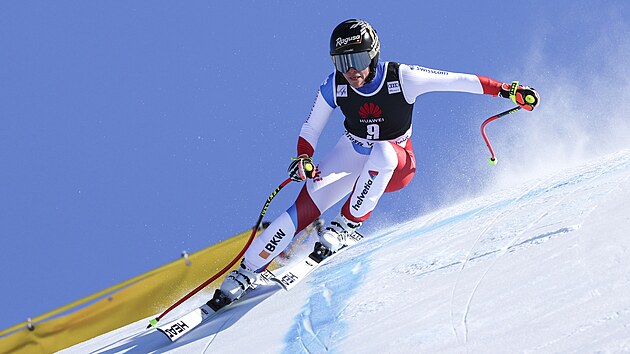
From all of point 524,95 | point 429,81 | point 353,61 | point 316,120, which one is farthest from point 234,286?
point 524,95

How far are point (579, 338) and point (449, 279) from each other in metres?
0.95

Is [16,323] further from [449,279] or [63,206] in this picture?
[449,279]

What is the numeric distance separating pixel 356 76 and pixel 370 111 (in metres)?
0.22

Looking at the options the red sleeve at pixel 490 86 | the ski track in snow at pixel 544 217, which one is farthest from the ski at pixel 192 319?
the red sleeve at pixel 490 86

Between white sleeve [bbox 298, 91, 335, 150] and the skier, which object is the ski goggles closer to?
the skier

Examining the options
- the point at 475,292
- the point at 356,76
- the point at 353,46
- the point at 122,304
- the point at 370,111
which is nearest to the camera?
the point at 475,292

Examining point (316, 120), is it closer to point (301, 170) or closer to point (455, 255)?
point (301, 170)

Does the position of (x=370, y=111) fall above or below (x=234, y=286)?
above

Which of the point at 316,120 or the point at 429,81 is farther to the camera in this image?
the point at 316,120

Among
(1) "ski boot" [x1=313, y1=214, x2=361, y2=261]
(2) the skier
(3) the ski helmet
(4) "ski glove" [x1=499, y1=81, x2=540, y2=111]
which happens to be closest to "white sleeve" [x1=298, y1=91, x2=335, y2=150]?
(2) the skier

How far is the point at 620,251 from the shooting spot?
2.52 metres

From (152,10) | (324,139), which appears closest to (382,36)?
(324,139)

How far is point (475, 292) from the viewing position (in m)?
2.74

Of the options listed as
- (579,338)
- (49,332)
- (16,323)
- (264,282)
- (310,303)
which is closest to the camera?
(579,338)
